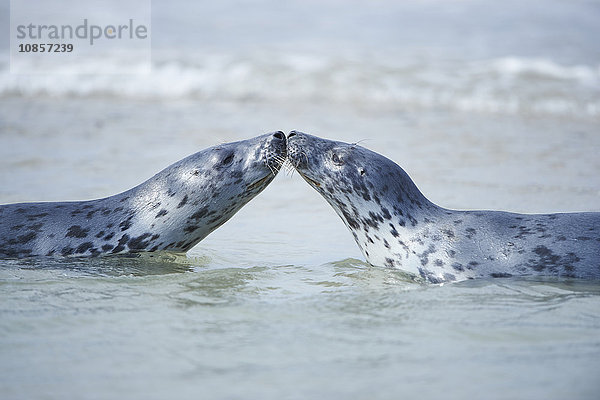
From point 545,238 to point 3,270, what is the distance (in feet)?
11.4

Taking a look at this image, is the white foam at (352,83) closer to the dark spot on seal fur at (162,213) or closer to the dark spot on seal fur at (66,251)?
the dark spot on seal fur at (162,213)

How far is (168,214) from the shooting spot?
5.78 m

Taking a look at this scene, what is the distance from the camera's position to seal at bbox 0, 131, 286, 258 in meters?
5.73

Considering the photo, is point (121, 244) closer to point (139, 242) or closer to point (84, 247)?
point (139, 242)

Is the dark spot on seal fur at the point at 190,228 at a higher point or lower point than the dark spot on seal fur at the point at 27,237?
higher

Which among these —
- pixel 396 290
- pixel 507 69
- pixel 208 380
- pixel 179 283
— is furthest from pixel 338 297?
pixel 507 69

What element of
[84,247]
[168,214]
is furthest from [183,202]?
[84,247]

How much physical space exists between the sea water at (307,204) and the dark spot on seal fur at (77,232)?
0.28 m

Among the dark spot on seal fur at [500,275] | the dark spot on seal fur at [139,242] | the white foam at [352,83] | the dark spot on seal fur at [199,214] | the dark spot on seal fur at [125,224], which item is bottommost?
the dark spot on seal fur at [500,275]

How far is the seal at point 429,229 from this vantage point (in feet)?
17.1

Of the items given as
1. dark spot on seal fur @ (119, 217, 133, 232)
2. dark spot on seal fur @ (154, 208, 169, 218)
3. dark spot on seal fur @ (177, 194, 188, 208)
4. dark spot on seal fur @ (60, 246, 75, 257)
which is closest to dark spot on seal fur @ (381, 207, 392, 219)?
dark spot on seal fur @ (177, 194, 188, 208)

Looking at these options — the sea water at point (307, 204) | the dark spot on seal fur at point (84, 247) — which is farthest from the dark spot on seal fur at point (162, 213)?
the dark spot on seal fur at point (84, 247)
